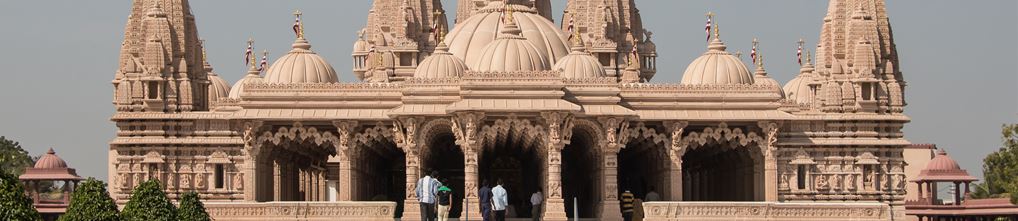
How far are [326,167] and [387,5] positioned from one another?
6891 millimetres

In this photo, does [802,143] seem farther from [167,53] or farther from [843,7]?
[167,53]

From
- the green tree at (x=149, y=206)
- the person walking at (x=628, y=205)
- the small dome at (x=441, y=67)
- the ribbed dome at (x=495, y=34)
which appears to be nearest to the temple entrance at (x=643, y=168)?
the ribbed dome at (x=495, y=34)

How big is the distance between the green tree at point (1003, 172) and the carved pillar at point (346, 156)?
20.1m

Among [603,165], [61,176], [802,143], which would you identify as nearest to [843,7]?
[802,143]

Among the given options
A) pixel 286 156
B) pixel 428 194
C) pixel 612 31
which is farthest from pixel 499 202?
pixel 612 31

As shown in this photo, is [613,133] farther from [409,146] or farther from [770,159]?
[770,159]

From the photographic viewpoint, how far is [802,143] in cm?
7350

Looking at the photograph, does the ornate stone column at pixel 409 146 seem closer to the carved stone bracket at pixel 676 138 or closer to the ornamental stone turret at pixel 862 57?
the carved stone bracket at pixel 676 138

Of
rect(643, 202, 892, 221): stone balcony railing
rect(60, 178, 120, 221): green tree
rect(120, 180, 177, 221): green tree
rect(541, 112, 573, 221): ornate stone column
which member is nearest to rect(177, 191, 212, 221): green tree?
rect(120, 180, 177, 221): green tree

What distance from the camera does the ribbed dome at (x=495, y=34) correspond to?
258 feet

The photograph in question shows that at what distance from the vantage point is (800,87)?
88250 millimetres

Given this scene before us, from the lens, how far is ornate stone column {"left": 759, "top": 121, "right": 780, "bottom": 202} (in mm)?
69375

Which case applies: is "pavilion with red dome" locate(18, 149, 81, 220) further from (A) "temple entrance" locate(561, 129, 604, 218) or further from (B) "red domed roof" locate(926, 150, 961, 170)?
(B) "red domed roof" locate(926, 150, 961, 170)

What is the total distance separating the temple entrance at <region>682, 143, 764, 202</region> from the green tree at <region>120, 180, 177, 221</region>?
20461 mm
